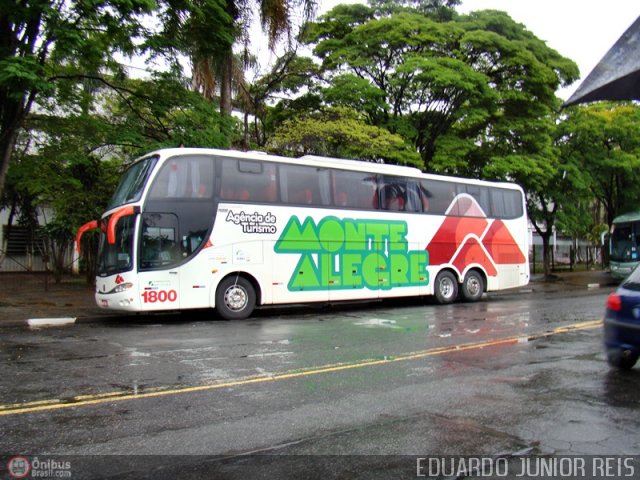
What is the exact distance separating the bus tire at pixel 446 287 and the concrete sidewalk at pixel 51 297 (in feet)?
22.5

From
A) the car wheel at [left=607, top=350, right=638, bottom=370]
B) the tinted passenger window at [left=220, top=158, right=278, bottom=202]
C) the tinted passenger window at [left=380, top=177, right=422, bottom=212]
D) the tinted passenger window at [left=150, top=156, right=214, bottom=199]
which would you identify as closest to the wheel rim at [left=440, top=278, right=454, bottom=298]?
the tinted passenger window at [left=380, top=177, right=422, bottom=212]

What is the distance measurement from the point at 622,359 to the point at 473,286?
12.0 m

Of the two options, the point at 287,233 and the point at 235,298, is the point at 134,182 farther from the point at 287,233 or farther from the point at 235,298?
the point at 287,233

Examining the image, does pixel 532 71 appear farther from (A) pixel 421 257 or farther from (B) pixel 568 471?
(B) pixel 568 471

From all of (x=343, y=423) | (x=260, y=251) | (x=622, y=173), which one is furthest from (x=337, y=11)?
(x=343, y=423)

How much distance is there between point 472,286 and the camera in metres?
18.9

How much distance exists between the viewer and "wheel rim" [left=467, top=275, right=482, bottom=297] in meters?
18.8

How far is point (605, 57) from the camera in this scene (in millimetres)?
3172

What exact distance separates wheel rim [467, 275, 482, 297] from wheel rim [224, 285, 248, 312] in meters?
8.46

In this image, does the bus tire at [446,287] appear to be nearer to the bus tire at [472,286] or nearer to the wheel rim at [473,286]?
the bus tire at [472,286]

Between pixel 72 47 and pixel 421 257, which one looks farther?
pixel 421 257

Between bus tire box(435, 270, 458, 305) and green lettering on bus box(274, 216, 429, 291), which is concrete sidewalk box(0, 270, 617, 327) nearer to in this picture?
green lettering on bus box(274, 216, 429, 291)

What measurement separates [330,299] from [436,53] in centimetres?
1136

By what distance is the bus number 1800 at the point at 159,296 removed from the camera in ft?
41.3
